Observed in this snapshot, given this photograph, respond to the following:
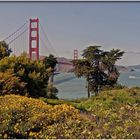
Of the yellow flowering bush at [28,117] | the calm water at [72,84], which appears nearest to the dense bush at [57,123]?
the yellow flowering bush at [28,117]

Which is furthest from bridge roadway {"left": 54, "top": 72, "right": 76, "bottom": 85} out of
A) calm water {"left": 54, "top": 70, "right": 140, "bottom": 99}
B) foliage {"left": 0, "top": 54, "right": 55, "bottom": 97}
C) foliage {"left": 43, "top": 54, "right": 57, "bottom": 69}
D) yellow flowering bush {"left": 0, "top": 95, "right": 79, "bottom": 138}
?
yellow flowering bush {"left": 0, "top": 95, "right": 79, "bottom": 138}

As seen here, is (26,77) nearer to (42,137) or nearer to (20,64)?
(20,64)

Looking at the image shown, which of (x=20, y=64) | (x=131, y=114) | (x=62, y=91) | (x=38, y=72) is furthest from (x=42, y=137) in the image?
(x=62, y=91)

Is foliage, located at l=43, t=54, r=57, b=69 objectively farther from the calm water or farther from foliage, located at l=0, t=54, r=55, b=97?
foliage, located at l=0, t=54, r=55, b=97

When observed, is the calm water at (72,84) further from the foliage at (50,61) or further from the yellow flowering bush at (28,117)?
the yellow flowering bush at (28,117)

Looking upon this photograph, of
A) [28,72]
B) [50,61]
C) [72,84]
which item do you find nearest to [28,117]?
[28,72]

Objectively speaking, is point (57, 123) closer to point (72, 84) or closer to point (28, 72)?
point (28, 72)
